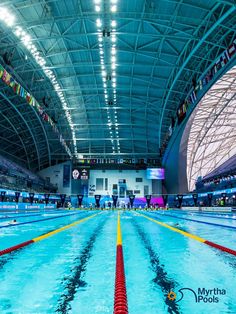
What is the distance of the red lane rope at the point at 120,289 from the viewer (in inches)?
94.0

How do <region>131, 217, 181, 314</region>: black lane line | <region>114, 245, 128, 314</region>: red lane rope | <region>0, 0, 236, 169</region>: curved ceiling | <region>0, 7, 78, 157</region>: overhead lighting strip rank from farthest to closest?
1. <region>0, 0, 236, 169</region>: curved ceiling
2. <region>0, 7, 78, 157</region>: overhead lighting strip
3. <region>131, 217, 181, 314</region>: black lane line
4. <region>114, 245, 128, 314</region>: red lane rope

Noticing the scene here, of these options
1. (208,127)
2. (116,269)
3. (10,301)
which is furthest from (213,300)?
(208,127)

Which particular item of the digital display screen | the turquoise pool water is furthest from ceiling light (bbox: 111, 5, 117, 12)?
the digital display screen

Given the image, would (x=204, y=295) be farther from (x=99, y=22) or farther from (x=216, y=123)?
(x=216, y=123)

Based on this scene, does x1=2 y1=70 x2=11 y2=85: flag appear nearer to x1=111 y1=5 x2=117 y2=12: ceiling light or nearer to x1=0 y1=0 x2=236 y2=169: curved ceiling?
x1=0 y1=0 x2=236 y2=169: curved ceiling

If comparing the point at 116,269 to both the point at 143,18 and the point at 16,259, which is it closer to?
the point at 16,259

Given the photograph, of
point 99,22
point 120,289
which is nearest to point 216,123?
point 99,22

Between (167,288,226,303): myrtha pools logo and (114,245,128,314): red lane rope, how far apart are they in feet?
1.70

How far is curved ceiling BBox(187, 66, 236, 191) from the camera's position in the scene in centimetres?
3144

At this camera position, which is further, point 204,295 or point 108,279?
point 108,279

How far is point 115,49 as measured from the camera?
25.6 meters

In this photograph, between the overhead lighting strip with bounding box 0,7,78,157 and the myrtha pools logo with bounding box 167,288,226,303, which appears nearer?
the myrtha pools logo with bounding box 167,288,226,303

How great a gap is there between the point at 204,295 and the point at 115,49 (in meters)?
25.4

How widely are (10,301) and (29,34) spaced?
80.2 feet
